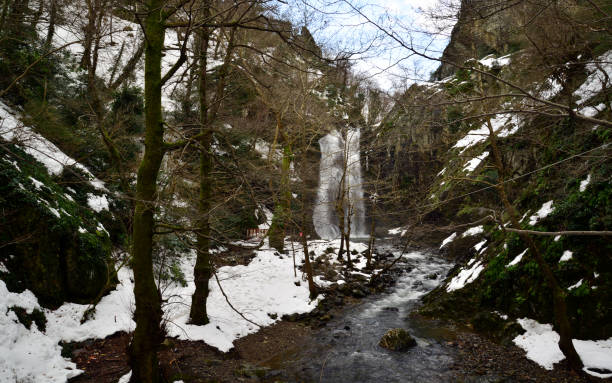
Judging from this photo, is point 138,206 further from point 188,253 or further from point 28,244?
point 188,253

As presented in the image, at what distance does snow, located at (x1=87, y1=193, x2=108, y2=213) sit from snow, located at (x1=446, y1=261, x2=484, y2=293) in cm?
1011

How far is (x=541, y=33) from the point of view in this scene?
4477mm

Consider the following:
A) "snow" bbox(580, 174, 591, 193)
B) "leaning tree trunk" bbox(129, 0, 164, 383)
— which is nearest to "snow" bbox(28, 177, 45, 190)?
"leaning tree trunk" bbox(129, 0, 164, 383)

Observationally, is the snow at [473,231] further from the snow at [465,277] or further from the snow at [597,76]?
the snow at [597,76]

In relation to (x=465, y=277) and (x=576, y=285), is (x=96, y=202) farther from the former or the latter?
(x=576, y=285)

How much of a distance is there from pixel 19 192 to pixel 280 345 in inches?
231

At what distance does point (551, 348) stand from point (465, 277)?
3.65m

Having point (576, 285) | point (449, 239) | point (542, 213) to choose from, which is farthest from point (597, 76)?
point (449, 239)

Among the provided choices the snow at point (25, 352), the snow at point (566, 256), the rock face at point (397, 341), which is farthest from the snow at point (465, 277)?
the snow at point (25, 352)

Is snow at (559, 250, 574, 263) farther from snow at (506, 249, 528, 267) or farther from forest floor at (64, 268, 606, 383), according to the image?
forest floor at (64, 268, 606, 383)

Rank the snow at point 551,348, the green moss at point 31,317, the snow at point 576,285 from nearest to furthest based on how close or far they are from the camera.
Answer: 1. the green moss at point 31,317
2. the snow at point 551,348
3. the snow at point 576,285

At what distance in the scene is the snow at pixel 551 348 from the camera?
17.0ft

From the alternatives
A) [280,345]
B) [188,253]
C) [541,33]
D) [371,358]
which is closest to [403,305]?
[371,358]

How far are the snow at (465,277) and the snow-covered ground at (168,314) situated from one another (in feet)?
13.5
